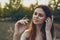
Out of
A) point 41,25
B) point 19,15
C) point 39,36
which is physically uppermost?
point 19,15

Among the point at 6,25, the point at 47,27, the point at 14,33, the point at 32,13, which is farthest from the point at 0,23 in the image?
the point at 47,27

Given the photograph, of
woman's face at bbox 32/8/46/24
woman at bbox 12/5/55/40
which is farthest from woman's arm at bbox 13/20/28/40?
woman's face at bbox 32/8/46/24

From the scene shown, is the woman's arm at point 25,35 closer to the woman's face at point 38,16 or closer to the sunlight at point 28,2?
the woman's face at point 38,16

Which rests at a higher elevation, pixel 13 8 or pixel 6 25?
pixel 13 8

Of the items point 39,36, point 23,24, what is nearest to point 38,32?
point 39,36

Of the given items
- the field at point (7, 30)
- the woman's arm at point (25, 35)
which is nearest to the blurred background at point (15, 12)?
the field at point (7, 30)

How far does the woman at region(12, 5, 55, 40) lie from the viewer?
151 cm

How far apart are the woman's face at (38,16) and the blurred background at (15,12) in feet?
0.18

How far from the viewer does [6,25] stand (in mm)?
1582

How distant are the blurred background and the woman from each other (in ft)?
0.20

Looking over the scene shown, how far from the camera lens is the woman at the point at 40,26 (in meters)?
1.51

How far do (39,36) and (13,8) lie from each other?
408mm

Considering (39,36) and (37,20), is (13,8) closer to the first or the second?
(37,20)

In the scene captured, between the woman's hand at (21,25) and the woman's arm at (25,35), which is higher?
the woman's hand at (21,25)
